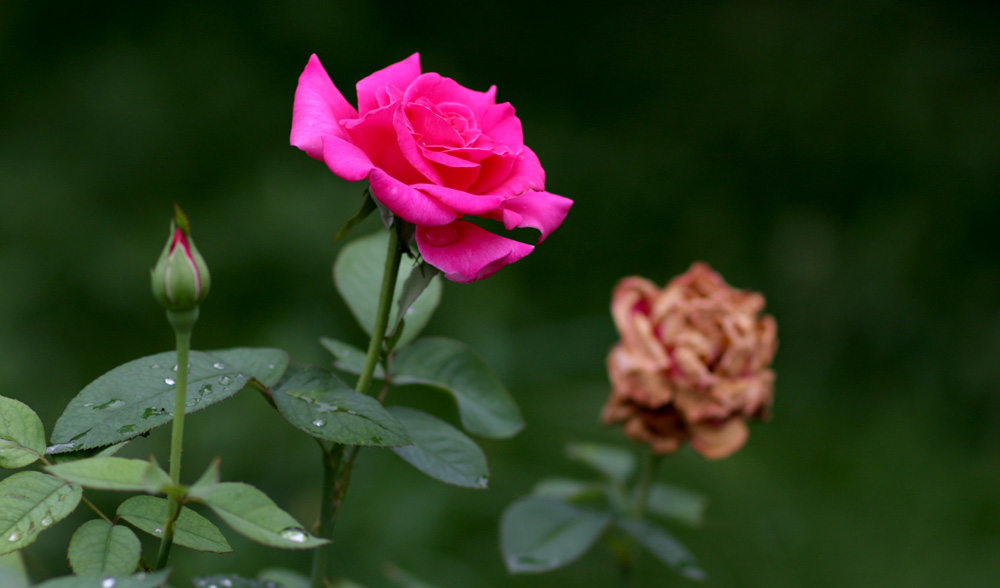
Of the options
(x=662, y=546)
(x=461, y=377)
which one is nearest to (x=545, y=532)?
(x=662, y=546)

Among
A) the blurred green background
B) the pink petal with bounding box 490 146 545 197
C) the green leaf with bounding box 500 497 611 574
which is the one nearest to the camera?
the pink petal with bounding box 490 146 545 197

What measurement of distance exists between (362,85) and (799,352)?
1.61 meters

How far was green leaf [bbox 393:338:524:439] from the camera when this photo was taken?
0.50 m

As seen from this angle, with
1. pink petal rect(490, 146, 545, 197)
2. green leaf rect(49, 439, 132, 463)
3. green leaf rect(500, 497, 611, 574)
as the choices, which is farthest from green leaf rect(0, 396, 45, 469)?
green leaf rect(500, 497, 611, 574)

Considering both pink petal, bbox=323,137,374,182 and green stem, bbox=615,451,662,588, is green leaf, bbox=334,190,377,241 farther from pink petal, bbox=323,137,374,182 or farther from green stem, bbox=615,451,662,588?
green stem, bbox=615,451,662,588

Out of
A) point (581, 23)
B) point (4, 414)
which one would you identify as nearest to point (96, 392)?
point (4, 414)

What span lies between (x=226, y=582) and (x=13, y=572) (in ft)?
0.30

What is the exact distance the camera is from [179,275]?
0.32 metres

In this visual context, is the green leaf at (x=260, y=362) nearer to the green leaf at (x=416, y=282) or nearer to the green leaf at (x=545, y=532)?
the green leaf at (x=416, y=282)

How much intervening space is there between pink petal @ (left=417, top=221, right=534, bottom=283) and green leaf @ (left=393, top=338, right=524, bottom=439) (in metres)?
0.15

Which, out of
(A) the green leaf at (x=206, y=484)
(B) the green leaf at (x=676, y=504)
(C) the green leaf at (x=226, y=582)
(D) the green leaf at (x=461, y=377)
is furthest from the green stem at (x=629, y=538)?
(A) the green leaf at (x=206, y=484)

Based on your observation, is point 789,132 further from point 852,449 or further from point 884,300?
point 852,449

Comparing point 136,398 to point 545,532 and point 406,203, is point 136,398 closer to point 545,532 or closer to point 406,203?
point 406,203

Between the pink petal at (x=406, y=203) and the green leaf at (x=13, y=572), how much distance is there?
0.70ft
